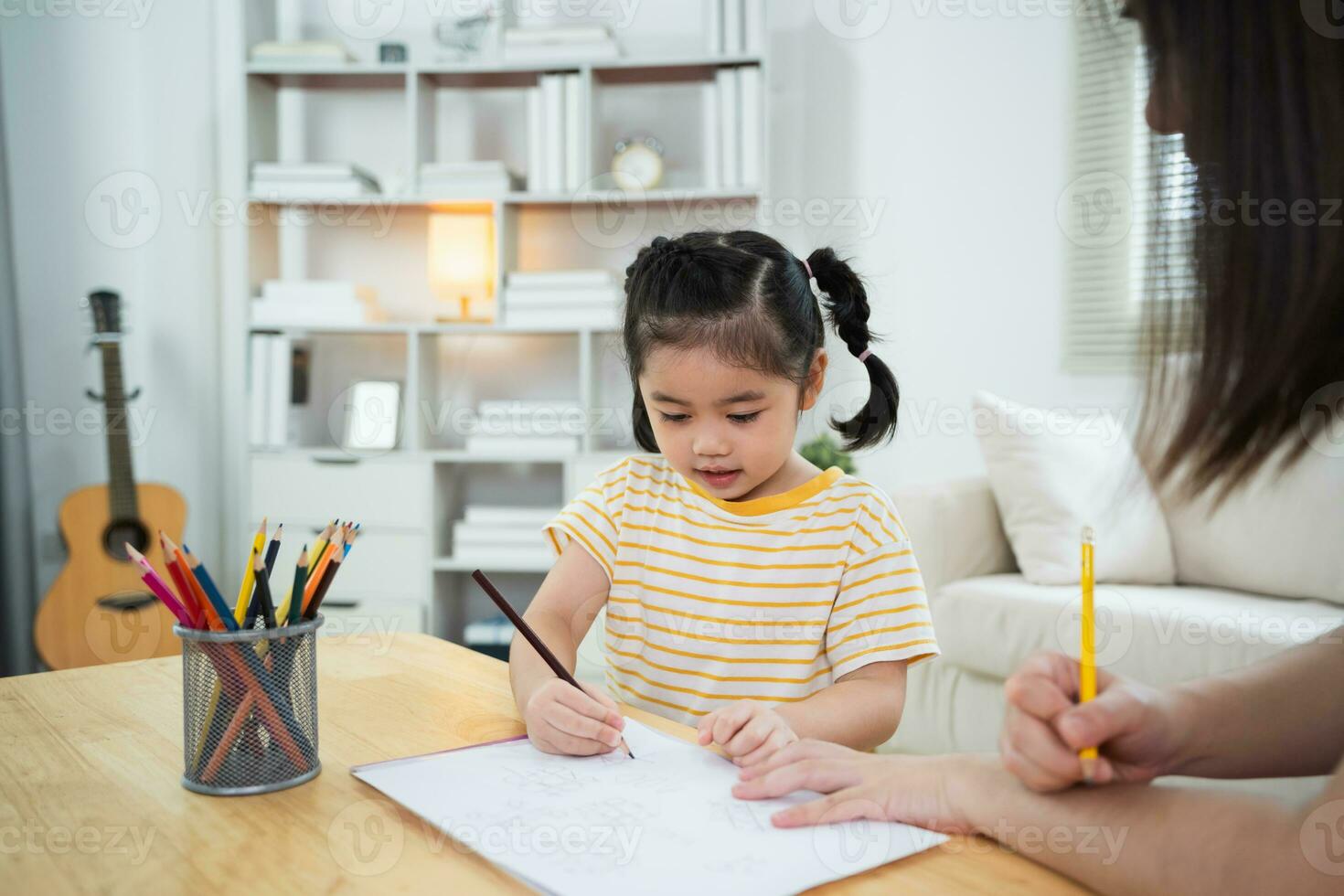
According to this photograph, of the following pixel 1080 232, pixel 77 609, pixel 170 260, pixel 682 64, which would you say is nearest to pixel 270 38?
pixel 170 260

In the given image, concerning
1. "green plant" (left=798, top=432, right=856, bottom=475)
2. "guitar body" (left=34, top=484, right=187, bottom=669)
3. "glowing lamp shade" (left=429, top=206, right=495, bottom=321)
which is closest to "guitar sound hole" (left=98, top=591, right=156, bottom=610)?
"guitar body" (left=34, top=484, right=187, bottom=669)

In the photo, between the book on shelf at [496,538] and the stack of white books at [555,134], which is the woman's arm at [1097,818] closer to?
the book on shelf at [496,538]

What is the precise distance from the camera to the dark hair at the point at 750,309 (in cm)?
105

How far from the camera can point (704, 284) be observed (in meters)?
1.06

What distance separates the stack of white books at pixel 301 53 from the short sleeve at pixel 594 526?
2.57 metres

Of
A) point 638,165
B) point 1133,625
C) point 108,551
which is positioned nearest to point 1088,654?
point 1133,625

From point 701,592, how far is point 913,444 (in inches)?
89.8

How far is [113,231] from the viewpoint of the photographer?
3131 mm

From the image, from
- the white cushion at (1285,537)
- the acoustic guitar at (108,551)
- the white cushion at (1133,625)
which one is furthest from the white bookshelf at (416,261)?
the white cushion at (1285,537)

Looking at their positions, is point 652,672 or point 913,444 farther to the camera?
point 913,444

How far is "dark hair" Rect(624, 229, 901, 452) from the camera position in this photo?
1.05 metres

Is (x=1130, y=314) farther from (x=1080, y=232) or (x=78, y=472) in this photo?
(x=78, y=472)

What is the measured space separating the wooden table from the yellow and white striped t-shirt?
22 centimetres

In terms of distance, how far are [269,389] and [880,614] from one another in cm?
268
